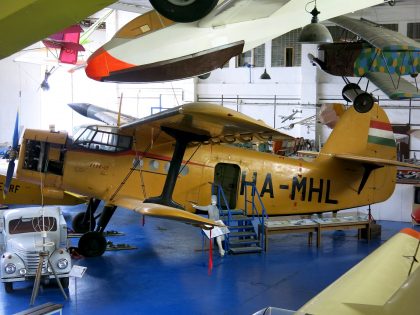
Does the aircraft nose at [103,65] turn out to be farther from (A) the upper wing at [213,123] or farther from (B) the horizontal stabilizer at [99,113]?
(B) the horizontal stabilizer at [99,113]

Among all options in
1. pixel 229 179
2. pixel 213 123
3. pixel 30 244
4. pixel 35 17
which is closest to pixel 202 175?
pixel 229 179

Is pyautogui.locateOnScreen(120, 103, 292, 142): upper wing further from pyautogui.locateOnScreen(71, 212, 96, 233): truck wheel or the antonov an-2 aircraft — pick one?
pyautogui.locateOnScreen(71, 212, 96, 233): truck wheel

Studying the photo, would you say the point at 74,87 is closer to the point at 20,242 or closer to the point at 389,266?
the point at 20,242

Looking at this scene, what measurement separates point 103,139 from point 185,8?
735 cm

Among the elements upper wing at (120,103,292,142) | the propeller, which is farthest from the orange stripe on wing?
the propeller

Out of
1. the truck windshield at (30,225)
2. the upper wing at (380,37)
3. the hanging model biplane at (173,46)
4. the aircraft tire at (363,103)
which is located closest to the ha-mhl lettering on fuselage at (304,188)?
the aircraft tire at (363,103)

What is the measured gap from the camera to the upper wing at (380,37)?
8234 millimetres

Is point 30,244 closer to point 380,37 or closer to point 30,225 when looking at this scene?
point 30,225

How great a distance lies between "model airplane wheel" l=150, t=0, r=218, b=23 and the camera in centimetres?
236

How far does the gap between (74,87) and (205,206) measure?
15.8 metres

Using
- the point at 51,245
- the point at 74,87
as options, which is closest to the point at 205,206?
the point at 51,245

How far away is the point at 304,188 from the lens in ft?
35.9

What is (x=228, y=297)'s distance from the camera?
7.42 metres

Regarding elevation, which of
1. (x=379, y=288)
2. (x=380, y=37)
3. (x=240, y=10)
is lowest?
(x=379, y=288)
